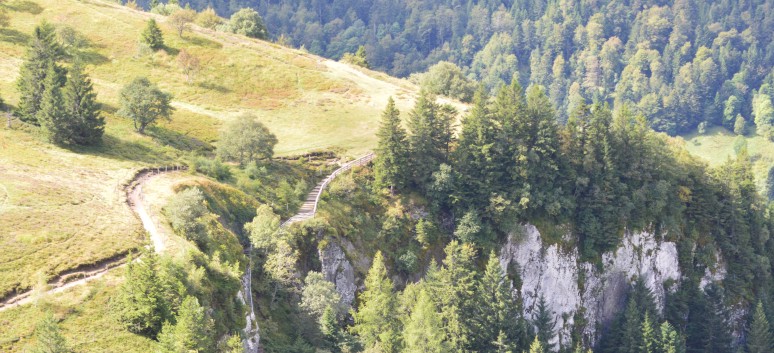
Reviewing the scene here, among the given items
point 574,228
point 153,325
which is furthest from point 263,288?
point 574,228

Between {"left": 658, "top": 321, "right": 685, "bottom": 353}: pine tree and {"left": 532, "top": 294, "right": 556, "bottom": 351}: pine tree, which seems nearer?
{"left": 532, "top": 294, "right": 556, "bottom": 351}: pine tree

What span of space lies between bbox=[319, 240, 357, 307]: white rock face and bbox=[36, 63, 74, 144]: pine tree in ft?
108

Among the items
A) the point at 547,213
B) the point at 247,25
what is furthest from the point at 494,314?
the point at 247,25

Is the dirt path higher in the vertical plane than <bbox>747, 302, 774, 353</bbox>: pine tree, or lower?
higher

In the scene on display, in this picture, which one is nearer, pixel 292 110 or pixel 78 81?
pixel 78 81

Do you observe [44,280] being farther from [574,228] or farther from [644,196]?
[644,196]

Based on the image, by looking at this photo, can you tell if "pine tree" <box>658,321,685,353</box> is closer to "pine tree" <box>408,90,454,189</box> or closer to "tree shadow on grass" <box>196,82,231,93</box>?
"pine tree" <box>408,90,454,189</box>

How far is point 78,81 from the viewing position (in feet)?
291

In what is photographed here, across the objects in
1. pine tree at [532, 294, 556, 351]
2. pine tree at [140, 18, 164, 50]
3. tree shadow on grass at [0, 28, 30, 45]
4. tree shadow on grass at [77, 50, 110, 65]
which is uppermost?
pine tree at [140, 18, 164, 50]

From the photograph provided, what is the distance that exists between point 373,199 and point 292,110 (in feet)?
106

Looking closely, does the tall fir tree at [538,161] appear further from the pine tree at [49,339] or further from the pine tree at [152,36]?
the pine tree at [152,36]

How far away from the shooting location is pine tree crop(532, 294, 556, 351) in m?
90.2

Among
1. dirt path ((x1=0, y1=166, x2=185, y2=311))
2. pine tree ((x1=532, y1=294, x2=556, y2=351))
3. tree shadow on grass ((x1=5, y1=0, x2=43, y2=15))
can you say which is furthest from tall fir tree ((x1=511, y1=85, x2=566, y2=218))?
tree shadow on grass ((x1=5, y1=0, x2=43, y2=15))

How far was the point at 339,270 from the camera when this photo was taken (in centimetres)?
8112
